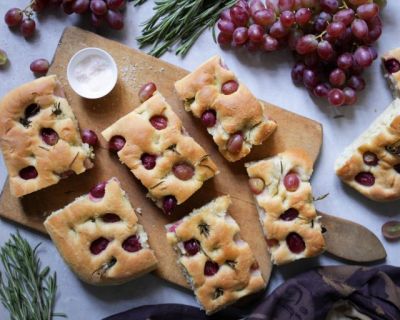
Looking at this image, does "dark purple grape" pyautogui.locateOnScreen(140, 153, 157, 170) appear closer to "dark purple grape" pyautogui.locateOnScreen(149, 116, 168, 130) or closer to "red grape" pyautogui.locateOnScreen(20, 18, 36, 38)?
"dark purple grape" pyautogui.locateOnScreen(149, 116, 168, 130)

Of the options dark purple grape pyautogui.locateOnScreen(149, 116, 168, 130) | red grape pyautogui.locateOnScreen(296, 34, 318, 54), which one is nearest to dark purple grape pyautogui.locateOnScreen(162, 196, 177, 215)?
dark purple grape pyautogui.locateOnScreen(149, 116, 168, 130)

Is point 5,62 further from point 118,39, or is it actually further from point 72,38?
point 118,39

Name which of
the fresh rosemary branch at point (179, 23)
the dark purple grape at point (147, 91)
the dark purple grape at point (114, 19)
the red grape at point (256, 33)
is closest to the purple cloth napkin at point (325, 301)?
the dark purple grape at point (147, 91)

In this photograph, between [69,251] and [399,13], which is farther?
[399,13]

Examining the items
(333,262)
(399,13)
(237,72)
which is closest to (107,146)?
(237,72)

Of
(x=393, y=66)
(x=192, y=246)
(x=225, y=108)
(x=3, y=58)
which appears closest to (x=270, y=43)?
(x=225, y=108)

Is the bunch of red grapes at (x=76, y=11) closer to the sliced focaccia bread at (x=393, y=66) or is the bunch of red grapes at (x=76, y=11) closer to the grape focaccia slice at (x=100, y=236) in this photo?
the grape focaccia slice at (x=100, y=236)

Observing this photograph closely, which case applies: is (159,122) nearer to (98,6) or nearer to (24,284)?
(98,6)

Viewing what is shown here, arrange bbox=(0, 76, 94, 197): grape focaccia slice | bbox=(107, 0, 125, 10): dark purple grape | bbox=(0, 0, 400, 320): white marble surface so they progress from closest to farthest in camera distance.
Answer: bbox=(0, 76, 94, 197): grape focaccia slice < bbox=(107, 0, 125, 10): dark purple grape < bbox=(0, 0, 400, 320): white marble surface
